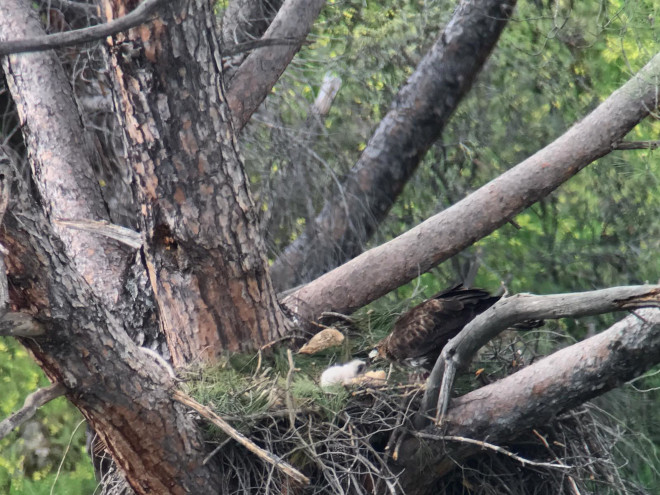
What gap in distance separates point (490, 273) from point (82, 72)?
2.65 m

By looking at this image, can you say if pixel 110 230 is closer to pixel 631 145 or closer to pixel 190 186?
pixel 190 186

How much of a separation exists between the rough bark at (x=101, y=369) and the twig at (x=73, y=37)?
A: 54cm

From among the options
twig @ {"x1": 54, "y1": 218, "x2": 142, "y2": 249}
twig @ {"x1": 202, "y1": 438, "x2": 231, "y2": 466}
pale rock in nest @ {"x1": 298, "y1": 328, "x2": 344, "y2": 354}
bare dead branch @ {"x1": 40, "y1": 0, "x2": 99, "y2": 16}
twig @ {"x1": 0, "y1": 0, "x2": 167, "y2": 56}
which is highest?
bare dead branch @ {"x1": 40, "y1": 0, "x2": 99, "y2": 16}

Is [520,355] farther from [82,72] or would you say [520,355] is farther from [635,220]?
[82,72]

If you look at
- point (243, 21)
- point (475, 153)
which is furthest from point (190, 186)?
point (475, 153)

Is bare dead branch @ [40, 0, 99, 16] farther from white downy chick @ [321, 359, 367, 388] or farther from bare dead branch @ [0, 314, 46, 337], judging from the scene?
bare dead branch @ [0, 314, 46, 337]

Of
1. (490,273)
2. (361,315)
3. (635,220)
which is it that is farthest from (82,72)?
(635,220)

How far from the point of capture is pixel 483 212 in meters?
3.76

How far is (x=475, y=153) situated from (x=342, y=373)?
8.36ft

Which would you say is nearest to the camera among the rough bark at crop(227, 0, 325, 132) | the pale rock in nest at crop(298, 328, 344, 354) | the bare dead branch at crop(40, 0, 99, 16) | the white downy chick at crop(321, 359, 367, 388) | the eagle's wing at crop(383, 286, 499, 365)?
the white downy chick at crop(321, 359, 367, 388)

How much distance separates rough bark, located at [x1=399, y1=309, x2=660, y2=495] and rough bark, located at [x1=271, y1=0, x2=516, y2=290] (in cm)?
176

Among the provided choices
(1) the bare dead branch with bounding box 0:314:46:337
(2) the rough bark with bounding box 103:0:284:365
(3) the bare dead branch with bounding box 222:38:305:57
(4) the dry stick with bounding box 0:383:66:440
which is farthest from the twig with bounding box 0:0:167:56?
(3) the bare dead branch with bounding box 222:38:305:57

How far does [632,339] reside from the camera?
8.45 feet

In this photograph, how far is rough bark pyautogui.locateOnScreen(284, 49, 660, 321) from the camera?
366cm
